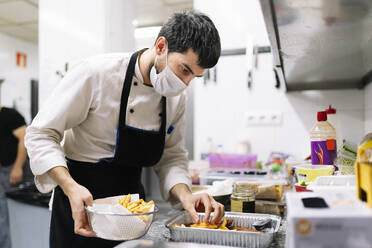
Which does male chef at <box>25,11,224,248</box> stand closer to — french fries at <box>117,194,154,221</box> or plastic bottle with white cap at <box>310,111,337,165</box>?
french fries at <box>117,194,154,221</box>

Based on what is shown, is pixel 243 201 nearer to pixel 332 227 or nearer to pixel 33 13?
pixel 332 227

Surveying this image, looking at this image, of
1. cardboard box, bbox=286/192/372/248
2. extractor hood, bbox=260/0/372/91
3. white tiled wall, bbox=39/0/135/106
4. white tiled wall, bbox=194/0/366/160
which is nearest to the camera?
cardboard box, bbox=286/192/372/248

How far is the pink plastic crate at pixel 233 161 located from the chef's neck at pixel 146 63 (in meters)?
0.99

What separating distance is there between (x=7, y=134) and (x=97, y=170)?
223 centimetres

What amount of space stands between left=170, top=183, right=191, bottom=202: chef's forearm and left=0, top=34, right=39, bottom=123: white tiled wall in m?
4.71

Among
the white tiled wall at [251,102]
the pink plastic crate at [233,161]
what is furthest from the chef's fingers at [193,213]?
the white tiled wall at [251,102]

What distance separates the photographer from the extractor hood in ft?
2.35

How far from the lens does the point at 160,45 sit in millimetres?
1226

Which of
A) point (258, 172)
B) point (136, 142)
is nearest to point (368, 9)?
point (136, 142)

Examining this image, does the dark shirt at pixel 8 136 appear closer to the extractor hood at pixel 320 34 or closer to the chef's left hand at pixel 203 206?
the chef's left hand at pixel 203 206

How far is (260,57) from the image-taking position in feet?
8.45

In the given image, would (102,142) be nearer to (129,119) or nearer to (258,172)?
(129,119)

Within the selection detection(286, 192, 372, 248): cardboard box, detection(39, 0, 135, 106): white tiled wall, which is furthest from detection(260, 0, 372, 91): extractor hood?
detection(39, 0, 135, 106): white tiled wall

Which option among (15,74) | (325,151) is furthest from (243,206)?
(15,74)
